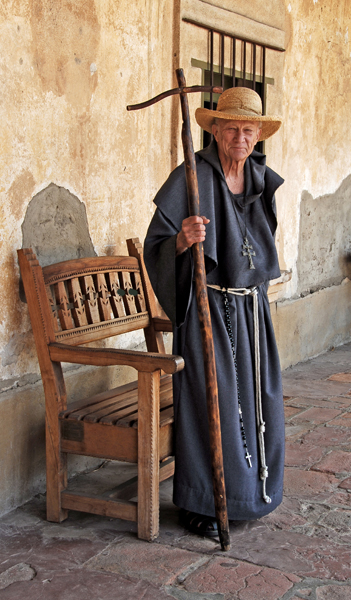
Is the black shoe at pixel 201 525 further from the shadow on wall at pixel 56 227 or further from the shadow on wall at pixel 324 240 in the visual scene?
the shadow on wall at pixel 324 240

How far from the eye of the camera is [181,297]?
9.86 feet

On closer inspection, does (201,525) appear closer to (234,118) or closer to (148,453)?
(148,453)

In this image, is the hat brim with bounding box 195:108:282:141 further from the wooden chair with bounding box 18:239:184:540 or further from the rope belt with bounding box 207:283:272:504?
the wooden chair with bounding box 18:239:184:540

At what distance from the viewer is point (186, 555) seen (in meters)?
2.80

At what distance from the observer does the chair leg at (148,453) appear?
2.84m

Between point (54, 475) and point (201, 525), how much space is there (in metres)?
0.70

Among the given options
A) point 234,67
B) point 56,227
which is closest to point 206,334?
point 56,227

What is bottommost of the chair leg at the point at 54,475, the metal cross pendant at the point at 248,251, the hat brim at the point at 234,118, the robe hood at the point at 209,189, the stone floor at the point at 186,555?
the stone floor at the point at 186,555

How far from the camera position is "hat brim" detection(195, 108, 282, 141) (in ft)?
9.59

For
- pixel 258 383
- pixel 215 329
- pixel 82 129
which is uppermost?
pixel 82 129

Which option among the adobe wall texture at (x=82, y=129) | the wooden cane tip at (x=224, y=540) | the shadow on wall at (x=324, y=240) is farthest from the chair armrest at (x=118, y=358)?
the shadow on wall at (x=324, y=240)

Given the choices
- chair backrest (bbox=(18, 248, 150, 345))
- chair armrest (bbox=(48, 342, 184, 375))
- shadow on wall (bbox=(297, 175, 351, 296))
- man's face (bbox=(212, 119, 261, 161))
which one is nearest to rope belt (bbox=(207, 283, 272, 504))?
chair armrest (bbox=(48, 342, 184, 375))

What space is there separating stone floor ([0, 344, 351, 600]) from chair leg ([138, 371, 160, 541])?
0.08 metres

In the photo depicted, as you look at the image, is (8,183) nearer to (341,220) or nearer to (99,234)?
(99,234)
